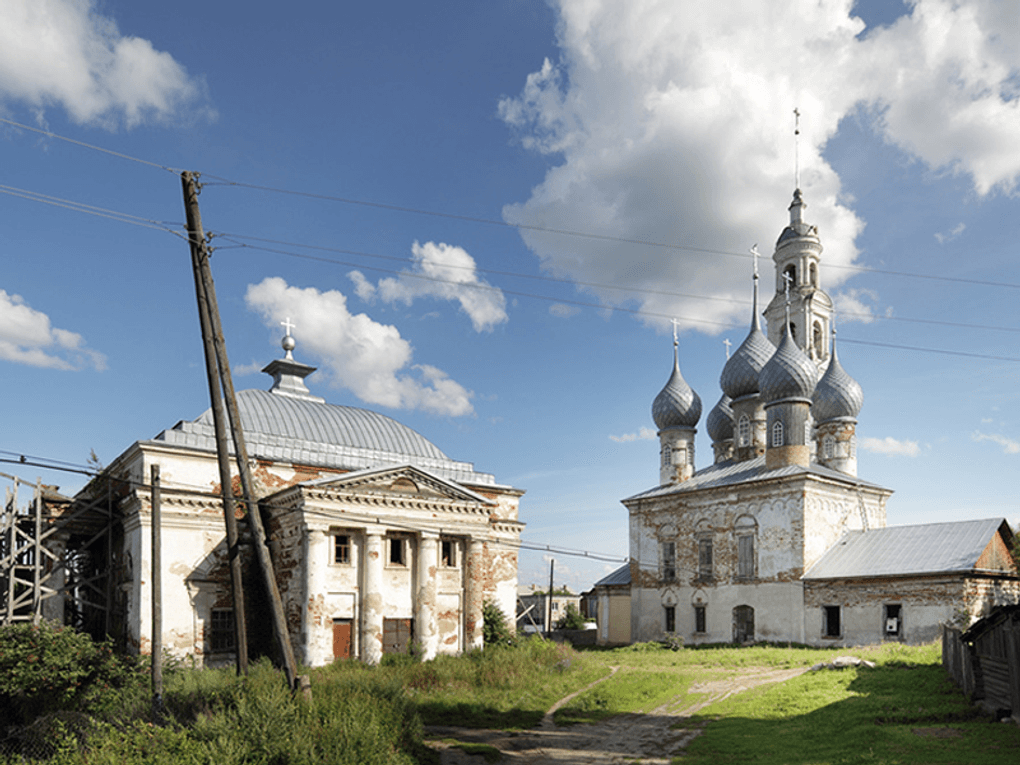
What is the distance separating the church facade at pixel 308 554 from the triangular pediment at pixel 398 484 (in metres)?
0.03

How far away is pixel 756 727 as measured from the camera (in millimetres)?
15336

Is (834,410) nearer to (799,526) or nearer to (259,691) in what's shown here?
(799,526)

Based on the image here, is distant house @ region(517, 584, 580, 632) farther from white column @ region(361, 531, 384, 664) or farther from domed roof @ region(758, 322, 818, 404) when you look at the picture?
white column @ region(361, 531, 384, 664)

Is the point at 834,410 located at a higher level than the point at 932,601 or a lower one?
higher

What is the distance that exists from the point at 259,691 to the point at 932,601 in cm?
2415

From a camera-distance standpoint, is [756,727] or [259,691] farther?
[756,727]

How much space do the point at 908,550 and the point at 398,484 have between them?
65.4 feet

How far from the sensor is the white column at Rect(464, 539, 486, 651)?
25469mm

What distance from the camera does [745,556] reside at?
34812 mm

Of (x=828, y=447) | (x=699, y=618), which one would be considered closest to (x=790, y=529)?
(x=699, y=618)

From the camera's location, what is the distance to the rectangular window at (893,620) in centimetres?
2944

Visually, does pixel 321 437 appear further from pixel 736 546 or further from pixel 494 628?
pixel 736 546

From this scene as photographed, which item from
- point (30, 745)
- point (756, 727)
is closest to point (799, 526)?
point (756, 727)

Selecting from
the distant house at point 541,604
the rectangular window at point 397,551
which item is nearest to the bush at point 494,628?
the rectangular window at point 397,551
